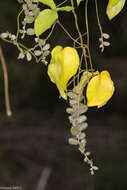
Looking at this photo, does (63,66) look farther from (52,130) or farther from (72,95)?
(52,130)

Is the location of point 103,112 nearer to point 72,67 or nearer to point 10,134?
point 10,134

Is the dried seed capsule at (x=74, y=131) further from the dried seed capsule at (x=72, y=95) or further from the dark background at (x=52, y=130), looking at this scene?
the dark background at (x=52, y=130)

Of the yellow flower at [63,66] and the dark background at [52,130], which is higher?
the yellow flower at [63,66]

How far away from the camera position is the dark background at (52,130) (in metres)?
1.98

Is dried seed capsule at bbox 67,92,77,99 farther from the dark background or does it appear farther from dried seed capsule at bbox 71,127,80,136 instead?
the dark background

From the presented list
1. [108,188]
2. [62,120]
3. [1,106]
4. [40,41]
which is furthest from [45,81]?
[40,41]

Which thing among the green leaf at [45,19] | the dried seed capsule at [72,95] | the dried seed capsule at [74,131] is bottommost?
the dried seed capsule at [74,131]

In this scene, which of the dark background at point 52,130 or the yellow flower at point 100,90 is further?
the dark background at point 52,130

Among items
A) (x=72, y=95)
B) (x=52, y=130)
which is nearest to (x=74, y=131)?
(x=72, y=95)

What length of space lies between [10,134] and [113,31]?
40.9 inches

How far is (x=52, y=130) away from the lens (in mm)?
2520

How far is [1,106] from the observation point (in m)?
2.30

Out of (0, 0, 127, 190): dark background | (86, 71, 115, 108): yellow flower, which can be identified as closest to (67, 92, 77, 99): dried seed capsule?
(86, 71, 115, 108): yellow flower

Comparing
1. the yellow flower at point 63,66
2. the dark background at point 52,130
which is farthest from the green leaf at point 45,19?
the dark background at point 52,130
